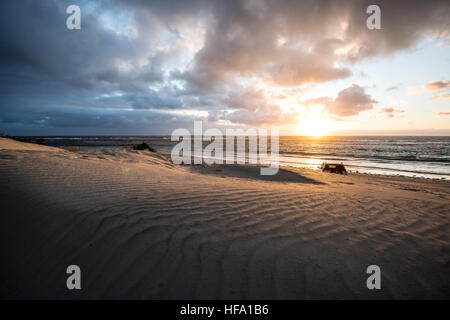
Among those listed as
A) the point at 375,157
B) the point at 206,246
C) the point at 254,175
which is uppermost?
the point at 375,157

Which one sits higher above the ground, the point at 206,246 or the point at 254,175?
the point at 206,246

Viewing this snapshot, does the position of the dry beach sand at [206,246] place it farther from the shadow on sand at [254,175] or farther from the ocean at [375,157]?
the ocean at [375,157]

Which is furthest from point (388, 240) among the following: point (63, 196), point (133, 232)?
point (63, 196)

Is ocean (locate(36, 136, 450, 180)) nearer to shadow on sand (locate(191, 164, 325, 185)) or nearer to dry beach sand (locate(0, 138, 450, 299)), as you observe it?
shadow on sand (locate(191, 164, 325, 185))

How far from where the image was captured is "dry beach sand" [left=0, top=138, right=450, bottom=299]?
196cm

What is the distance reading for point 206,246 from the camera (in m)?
2.45

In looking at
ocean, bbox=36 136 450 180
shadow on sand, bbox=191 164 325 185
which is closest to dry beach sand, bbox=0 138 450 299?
shadow on sand, bbox=191 164 325 185

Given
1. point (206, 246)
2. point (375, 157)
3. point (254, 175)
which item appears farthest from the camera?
point (375, 157)

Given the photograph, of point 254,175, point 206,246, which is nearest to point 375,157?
point 254,175

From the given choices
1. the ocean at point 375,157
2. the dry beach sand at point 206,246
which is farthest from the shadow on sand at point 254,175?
the ocean at point 375,157

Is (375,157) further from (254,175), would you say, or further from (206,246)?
(206,246)

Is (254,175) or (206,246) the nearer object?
(206,246)

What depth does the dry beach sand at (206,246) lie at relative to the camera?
196 cm
